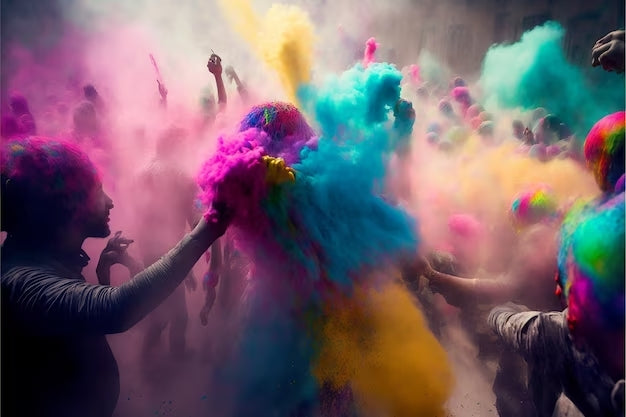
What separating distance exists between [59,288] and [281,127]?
1.08 m

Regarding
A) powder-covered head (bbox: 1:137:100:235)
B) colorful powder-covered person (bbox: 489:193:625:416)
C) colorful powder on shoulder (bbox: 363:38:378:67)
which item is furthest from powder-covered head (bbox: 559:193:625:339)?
powder-covered head (bbox: 1:137:100:235)

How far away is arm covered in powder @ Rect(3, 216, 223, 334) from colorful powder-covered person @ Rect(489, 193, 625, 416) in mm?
1425

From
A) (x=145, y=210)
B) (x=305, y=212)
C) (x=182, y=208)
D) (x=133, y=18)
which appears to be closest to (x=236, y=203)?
(x=305, y=212)

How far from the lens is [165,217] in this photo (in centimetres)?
313

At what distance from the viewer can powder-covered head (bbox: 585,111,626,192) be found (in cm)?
123

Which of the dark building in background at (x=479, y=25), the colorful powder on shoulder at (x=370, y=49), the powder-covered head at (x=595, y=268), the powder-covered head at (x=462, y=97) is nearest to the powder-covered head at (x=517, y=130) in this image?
the powder-covered head at (x=462, y=97)

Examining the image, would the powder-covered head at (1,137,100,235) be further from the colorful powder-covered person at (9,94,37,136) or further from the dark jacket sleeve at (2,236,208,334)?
the colorful powder-covered person at (9,94,37,136)

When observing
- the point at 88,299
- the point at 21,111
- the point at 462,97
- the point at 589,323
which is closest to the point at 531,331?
the point at 589,323

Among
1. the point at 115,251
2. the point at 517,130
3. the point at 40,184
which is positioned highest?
the point at 40,184

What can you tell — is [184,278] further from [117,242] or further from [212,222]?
[117,242]

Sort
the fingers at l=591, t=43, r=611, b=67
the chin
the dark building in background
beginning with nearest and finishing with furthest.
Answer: the fingers at l=591, t=43, r=611, b=67
the chin
the dark building in background

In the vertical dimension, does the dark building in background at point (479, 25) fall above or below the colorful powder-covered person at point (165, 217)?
above

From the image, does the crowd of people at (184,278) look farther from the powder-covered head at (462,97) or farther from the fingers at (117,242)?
the powder-covered head at (462,97)

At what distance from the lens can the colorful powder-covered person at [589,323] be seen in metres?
1.12
